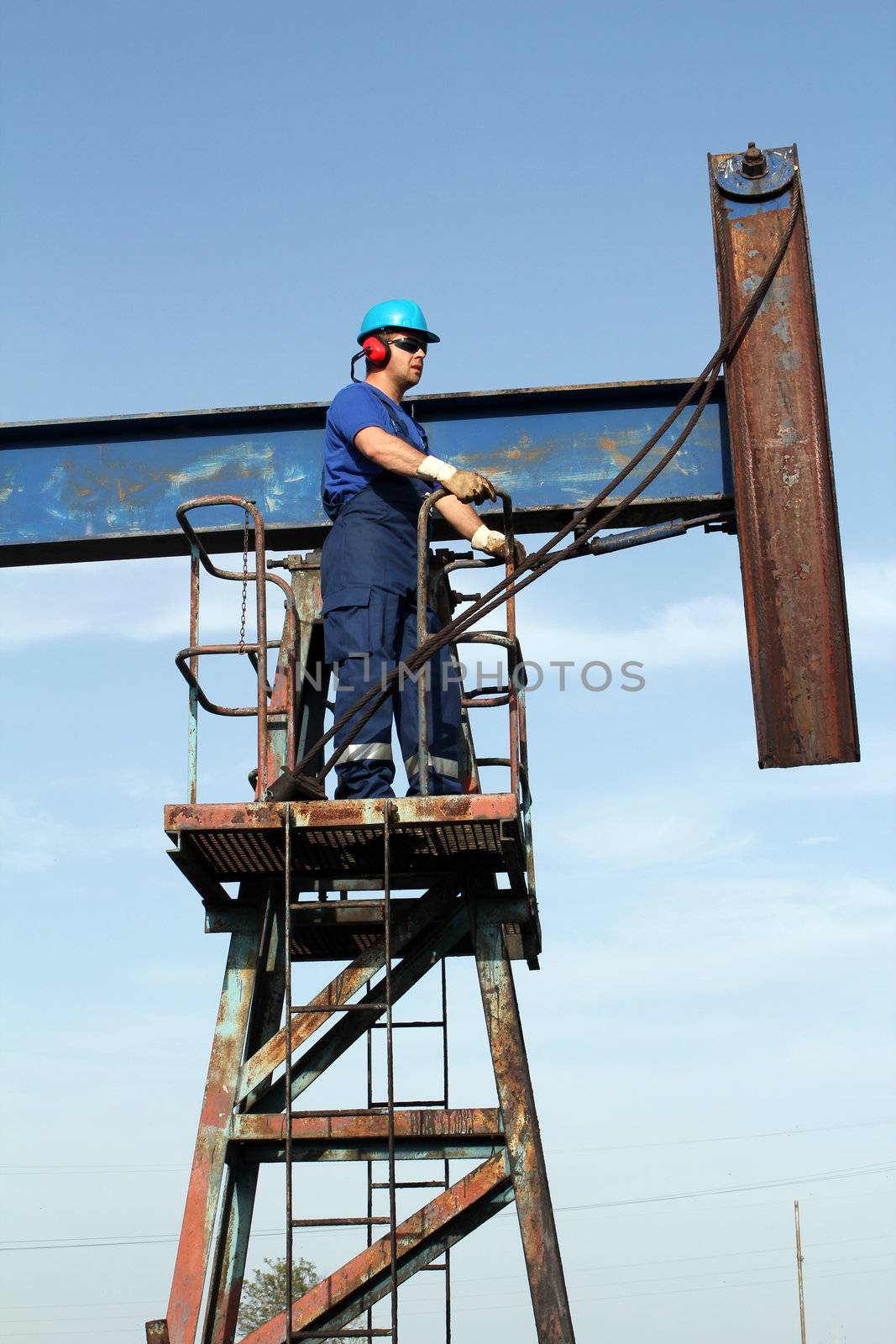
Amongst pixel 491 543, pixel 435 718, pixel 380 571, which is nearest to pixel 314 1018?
A: pixel 435 718

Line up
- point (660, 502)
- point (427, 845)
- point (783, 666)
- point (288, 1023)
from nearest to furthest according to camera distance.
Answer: point (288, 1023) → point (427, 845) → point (783, 666) → point (660, 502)

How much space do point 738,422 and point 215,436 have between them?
254 cm

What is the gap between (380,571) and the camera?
6742 mm

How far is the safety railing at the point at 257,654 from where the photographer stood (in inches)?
257

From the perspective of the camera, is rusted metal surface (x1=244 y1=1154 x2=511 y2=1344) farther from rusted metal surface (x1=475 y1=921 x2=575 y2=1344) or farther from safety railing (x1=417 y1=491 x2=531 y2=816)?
safety railing (x1=417 y1=491 x2=531 y2=816)

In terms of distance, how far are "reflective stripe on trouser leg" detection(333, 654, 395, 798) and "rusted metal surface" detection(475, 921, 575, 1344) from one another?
804mm

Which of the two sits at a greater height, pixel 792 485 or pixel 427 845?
pixel 792 485

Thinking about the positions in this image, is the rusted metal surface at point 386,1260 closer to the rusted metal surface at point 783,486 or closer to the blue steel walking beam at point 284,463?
the rusted metal surface at point 783,486

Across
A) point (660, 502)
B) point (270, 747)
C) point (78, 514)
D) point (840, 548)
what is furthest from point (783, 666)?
point (78, 514)

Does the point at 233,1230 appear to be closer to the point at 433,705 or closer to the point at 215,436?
the point at 433,705

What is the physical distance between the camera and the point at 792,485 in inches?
285

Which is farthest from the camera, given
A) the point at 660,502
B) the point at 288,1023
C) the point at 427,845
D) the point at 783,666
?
the point at 660,502

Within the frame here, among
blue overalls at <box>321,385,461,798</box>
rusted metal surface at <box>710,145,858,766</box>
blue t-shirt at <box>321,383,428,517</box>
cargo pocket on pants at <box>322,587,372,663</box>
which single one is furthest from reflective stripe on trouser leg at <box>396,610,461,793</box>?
rusted metal surface at <box>710,145,858,766</box>

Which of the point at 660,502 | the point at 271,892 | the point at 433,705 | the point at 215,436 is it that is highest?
the point at 215,436
